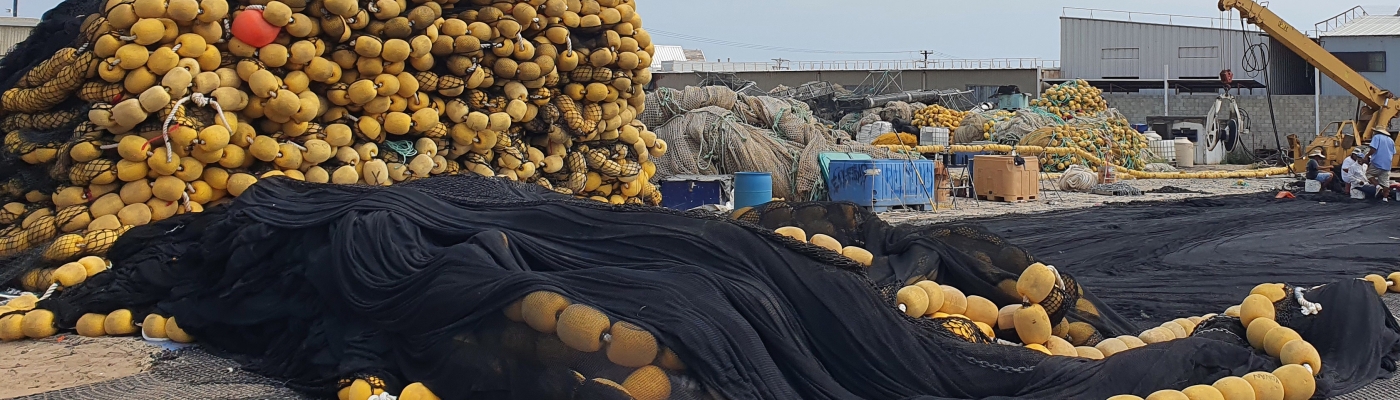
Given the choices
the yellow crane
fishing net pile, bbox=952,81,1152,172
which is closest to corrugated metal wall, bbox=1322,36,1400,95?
fishing net pile, bbox=952,81,1152,172

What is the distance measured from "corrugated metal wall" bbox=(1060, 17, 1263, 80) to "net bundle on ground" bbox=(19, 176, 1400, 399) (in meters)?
35.3

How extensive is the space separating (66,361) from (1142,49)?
1519 inches

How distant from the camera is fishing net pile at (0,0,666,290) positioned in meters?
6.04

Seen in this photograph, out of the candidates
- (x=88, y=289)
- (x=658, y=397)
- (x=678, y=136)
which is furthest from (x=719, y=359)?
(x=678, y=136)

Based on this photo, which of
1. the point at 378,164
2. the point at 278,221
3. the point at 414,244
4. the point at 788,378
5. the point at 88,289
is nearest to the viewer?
the point at 788,378

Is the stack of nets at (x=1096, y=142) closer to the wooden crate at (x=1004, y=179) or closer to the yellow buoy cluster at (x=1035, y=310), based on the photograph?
the wooden crate at (x=1004, y=179)

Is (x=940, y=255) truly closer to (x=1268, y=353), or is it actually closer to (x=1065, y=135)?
(x=1268, y=353)

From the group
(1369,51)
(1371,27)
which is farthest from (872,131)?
(1371,27)

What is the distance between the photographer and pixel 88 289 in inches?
201

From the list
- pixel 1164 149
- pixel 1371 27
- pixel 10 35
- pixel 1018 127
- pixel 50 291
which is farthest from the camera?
pixel 1371 27

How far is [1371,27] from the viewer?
3428 centimetres

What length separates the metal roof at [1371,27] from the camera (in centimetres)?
3310

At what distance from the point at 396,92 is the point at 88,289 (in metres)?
2.54

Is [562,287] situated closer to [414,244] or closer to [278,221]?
[414,244]
